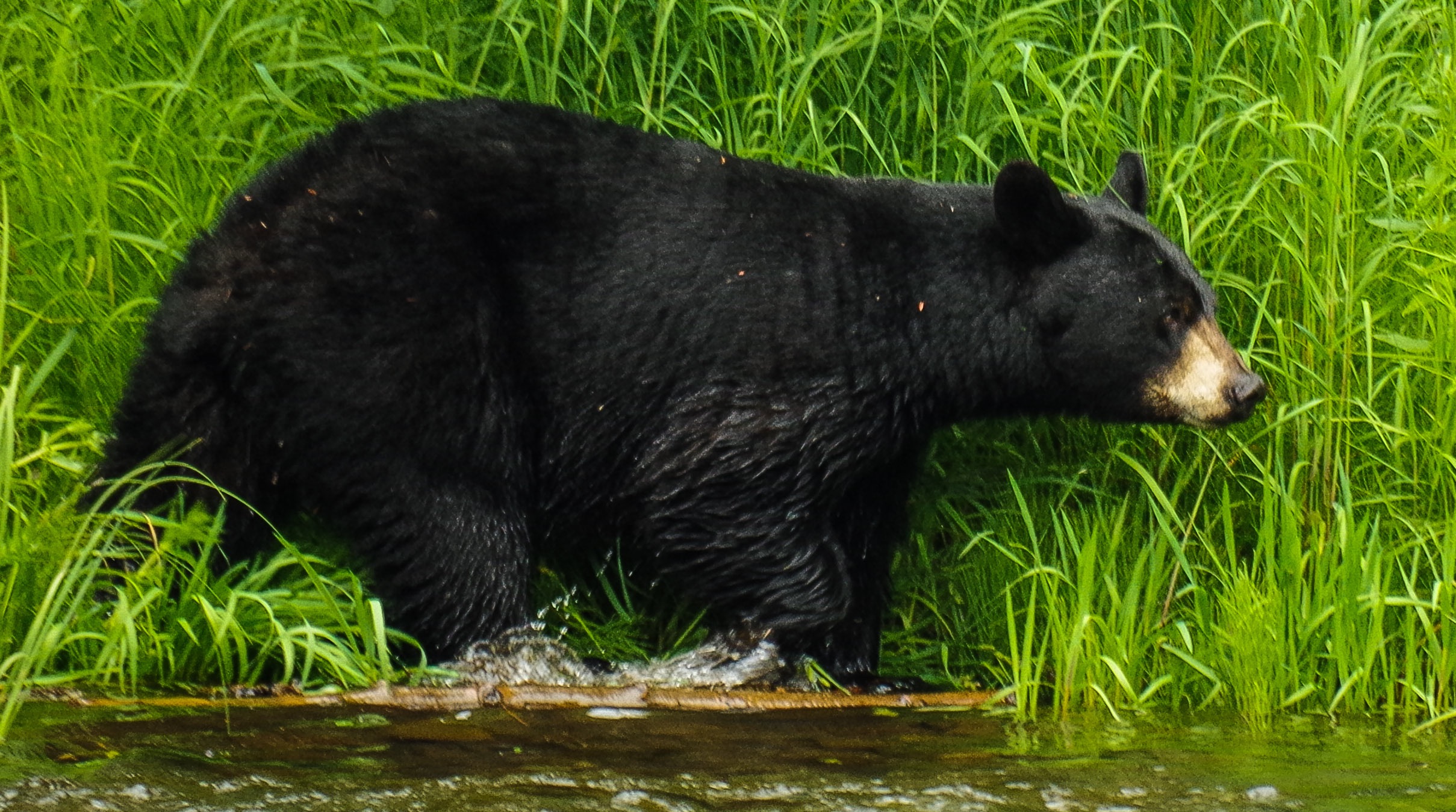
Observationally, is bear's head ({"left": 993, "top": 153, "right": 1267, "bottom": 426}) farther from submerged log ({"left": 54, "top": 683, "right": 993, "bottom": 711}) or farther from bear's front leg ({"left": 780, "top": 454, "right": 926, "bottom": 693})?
submerged log ({"left": 54, "top": 683, "right": 993, "bottom": 711})

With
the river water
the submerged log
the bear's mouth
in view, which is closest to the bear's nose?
the bear's mouth

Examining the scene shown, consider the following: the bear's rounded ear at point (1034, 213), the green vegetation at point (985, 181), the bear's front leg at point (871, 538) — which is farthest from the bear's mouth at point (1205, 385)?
the bear's front leg at point (871, 538)

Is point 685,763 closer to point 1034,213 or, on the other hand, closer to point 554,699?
point 554,699

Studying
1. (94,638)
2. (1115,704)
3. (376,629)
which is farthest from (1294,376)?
(94,638)

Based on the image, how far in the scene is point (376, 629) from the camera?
4.35 meters

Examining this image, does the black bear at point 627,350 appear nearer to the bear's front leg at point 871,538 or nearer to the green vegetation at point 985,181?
the bear's front leg at point 871,538

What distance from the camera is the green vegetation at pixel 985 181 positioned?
14.8 ft

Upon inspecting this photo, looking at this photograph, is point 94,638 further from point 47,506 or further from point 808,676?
point 808,676

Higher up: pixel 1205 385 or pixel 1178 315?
pixel 1178 315

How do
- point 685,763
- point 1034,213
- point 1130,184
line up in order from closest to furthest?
1. point 685,763
2. point 1034,213
3. point 1130,184

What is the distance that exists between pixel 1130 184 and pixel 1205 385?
2.23 ft

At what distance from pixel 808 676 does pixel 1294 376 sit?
1654mm

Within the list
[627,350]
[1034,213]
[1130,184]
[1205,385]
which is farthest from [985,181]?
[627,350]

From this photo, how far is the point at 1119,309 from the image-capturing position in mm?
4934
